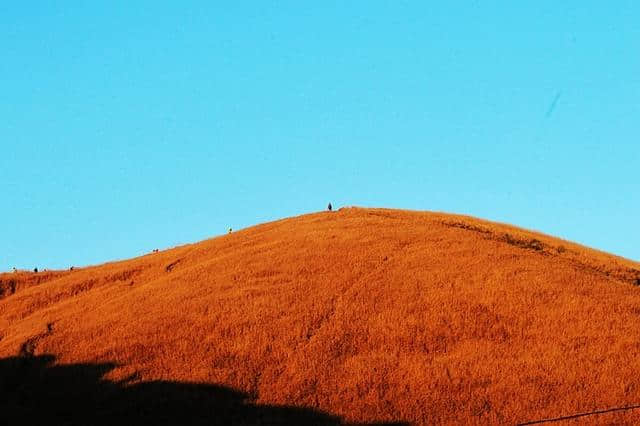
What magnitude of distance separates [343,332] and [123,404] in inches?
393

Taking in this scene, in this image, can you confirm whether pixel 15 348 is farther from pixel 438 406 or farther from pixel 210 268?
pixel 438 406

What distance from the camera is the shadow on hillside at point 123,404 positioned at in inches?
1368

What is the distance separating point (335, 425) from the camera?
33.9 meters

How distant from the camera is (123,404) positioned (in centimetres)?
3597

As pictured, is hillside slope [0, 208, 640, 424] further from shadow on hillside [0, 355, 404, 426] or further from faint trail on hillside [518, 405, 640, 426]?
faint trail on hillside [518, 405, 640, 426]

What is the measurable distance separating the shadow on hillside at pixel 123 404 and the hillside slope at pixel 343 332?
8 cm

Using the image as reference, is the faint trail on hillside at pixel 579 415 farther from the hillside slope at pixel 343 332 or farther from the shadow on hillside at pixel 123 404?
the shadow on hillside at pixel 123 404

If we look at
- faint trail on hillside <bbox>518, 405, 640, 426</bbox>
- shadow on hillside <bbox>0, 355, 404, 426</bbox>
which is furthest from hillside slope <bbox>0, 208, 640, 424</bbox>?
faint trail on hillside <bbox>518, 405, 640, 426</bbox>

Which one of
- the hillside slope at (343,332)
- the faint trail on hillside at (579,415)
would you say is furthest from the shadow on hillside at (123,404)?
the faint trail on hillside at (579,415)

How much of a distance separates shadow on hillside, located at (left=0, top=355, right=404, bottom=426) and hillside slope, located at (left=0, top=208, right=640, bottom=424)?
8cm

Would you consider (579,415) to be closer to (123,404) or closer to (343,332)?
(343,332)

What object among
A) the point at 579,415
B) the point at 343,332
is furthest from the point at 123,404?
the point at 579,415

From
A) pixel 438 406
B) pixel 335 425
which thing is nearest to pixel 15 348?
pixel 335 425

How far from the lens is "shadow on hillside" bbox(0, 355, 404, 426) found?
114 feet
